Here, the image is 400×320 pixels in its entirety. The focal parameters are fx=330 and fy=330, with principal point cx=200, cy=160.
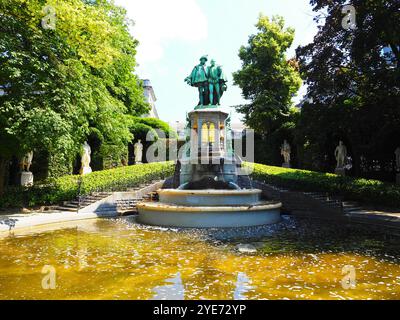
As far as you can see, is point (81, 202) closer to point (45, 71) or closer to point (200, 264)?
point (45, 71)

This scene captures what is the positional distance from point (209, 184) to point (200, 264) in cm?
1008

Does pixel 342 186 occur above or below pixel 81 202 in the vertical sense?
above

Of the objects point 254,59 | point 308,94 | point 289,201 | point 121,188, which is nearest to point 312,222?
point 289,201

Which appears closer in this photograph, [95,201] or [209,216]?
[209,216]

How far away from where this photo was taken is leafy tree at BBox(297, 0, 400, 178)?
15704mm

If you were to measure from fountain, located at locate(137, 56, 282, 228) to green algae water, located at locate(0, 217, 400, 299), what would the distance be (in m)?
0.94

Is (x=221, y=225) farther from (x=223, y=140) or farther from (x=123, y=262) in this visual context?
(x=223, y=140)

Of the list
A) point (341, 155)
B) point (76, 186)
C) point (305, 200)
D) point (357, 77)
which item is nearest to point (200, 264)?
point (305, 200)

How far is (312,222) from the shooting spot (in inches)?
528

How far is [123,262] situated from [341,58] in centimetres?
1709

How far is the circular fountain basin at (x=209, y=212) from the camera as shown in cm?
1152

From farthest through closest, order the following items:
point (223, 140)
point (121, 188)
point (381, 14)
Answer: point (223, 140), point (121, 188), point (381, 14)

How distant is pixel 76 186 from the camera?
17.1 meters

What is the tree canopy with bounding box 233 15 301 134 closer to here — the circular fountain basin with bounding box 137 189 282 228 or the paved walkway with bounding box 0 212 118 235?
the circular fountain basin with bounding box 137 189 282 228
